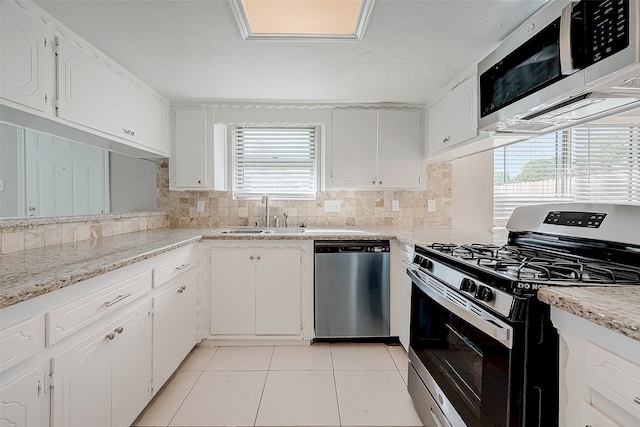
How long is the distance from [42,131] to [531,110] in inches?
103

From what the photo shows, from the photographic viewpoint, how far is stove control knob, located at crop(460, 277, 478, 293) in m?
1.15

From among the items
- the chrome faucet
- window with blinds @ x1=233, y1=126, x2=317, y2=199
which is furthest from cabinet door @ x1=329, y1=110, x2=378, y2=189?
the chrome faucet

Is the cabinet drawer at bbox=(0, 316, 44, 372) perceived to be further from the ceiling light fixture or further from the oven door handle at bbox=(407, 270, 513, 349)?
the ceiling light fixture

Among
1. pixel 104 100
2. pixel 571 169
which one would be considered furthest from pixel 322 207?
pixel 571 169

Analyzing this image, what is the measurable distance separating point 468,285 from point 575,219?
0.63 m

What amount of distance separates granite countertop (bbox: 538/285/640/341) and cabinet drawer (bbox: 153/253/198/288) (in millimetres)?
1779

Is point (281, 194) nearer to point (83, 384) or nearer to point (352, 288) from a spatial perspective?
point (352, 288)

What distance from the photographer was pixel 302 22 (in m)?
1.68

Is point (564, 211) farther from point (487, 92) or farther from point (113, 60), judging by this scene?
point (113, 60)

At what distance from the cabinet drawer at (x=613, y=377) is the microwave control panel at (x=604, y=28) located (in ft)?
2.89

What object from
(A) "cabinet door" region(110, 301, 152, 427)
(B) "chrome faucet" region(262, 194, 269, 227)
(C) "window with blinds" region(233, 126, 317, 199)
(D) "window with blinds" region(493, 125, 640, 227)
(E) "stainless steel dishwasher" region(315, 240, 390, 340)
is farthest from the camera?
(C) "window with blinds" region(233, 126, 317, 199)

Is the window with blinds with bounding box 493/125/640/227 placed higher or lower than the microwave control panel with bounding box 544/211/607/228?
higher

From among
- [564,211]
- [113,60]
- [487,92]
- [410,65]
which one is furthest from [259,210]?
[564,211]

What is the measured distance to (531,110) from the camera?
1.31 metres
